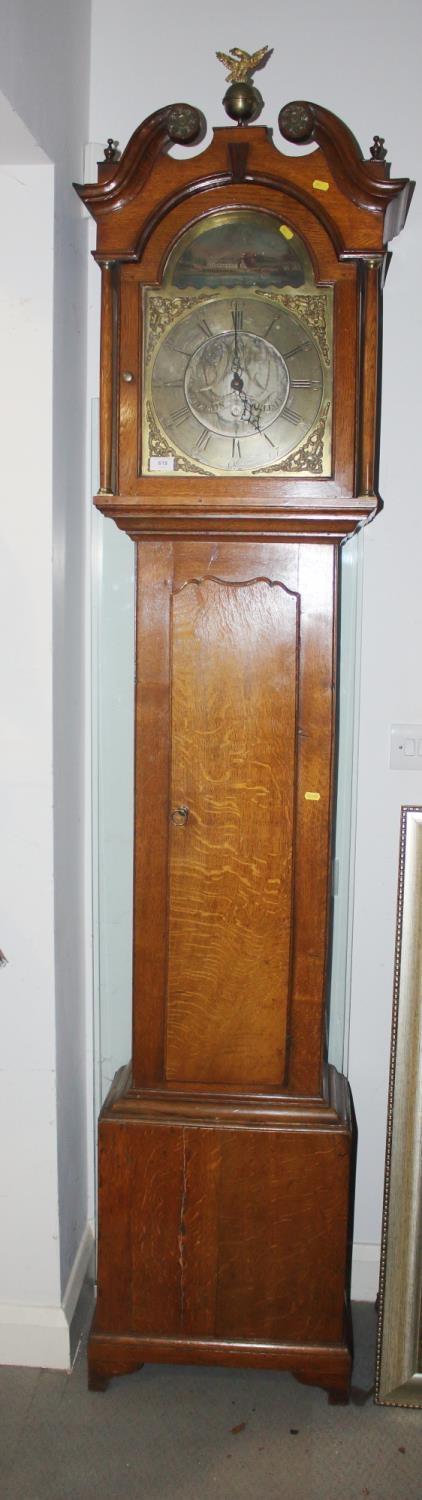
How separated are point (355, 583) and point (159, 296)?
631 mm

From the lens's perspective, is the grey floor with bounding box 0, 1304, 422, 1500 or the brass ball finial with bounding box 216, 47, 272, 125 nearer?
the brass ball finial with bounding box 216, 47, 272, 125

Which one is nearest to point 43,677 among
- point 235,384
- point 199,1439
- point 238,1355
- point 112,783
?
point 112,783

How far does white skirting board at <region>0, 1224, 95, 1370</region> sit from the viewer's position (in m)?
1.87

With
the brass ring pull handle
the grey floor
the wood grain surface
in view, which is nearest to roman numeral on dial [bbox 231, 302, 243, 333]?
the wood grain surface

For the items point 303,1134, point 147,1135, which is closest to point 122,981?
point 147,1135

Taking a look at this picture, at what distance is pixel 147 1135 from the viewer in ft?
5.52

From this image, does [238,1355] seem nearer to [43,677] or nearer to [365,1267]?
[365,1267]

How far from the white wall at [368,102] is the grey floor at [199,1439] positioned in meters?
1.14

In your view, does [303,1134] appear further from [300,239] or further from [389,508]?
[300,239]

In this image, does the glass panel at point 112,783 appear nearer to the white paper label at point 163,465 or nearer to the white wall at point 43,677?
the white wall at point 43,677

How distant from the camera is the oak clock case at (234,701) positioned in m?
1.52

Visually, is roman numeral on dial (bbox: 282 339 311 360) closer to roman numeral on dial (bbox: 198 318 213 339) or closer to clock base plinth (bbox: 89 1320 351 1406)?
roman numeral on dial (bbox: 198 318 213 339)

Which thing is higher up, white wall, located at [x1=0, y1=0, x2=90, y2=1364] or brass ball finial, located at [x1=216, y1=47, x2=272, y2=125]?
brass ball finial, located at [x1=216, y1=47, x2=272, y2=125]

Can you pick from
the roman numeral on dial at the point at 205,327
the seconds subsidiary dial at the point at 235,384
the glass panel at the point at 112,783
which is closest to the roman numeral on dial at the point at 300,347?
the seconds subsidiary dial at the point at 235,384
